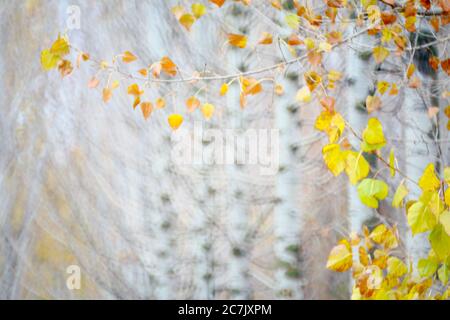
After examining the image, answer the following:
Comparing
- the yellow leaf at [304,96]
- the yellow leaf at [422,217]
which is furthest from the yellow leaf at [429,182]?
the yellow leaf at [304,96]

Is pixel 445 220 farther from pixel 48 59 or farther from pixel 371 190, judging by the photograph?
pixel 48 59

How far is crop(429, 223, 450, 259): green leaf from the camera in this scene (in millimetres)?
797

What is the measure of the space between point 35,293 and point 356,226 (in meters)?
2.69

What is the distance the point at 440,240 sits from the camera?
801 millimetres

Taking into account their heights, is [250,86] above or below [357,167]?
above

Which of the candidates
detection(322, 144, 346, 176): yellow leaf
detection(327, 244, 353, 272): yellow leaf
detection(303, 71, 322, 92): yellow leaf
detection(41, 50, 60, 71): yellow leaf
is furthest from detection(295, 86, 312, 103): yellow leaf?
detection(41, 50, 60, 71): yellow leaf

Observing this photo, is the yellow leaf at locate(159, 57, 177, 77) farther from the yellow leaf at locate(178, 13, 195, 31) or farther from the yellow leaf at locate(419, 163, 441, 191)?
the yellow leaf at locate(419, 163, 441, 191)

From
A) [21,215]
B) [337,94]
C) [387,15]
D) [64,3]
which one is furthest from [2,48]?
[387,15]

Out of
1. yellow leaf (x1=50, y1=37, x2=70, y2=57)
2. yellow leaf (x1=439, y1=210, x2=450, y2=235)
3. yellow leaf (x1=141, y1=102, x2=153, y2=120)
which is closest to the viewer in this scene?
yellow leaf (x1=439, y1=210, x2=450, y2=235)

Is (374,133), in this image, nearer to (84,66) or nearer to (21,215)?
(84,66)

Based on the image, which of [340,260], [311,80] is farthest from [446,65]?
[340,260]

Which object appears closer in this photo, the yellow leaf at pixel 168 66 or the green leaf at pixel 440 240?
the green leaf at pixel 440 240

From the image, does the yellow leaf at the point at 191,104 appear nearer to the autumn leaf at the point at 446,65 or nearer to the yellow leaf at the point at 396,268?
the yellow leaf at the point at 396,268

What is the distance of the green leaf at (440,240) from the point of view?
0.80 meters
